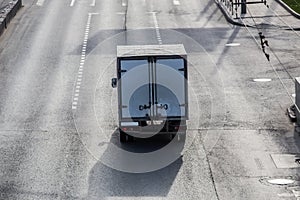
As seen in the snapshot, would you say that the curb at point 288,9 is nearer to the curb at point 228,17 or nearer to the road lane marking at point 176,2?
the curb at point 228,17

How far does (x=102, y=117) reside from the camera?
3044 cm

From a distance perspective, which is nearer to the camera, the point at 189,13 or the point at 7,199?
the point at 7,199

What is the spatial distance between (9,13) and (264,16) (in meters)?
15.6

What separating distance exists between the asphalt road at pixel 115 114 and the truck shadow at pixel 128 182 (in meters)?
0.03

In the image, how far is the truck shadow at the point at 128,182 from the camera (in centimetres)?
2252

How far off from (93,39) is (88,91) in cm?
1152

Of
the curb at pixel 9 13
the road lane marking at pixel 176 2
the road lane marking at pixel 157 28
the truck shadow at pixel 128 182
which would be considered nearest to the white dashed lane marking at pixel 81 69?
the road lane marking at pixel 157 28

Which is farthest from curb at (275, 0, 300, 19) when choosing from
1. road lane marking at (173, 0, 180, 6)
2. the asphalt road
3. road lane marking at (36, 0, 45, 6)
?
road lane marking at (36, 0, 45, 6)

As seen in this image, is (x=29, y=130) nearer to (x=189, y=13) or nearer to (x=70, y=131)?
(x=70, y=131)

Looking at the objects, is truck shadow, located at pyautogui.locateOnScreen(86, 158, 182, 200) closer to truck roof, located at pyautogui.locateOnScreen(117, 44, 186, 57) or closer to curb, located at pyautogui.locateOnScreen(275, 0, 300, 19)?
truck roof, located at pyautogui.locateOnScreen(117, 44, 186, 57)

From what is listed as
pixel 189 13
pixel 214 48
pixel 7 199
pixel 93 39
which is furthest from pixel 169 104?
pixel 189 13

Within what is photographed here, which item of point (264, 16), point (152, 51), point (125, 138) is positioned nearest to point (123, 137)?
point (125, 138)

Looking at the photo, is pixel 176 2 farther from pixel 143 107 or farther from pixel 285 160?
pixel 285 160

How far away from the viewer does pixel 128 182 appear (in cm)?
2345
